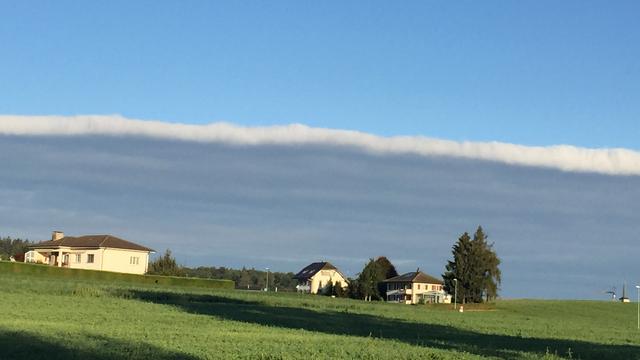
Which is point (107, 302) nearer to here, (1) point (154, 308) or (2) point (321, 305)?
(1) point (154, 308)

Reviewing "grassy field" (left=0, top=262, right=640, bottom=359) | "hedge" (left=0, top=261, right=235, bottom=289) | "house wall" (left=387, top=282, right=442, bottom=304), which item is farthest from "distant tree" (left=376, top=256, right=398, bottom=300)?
"grassy field" (left=0, top=262, right=640, bottom=359)

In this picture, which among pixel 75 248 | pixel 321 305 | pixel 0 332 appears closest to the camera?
pixel 0 332

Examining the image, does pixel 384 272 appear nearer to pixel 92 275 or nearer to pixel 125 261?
pixel 125 261

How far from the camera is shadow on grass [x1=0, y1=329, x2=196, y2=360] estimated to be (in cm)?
3172

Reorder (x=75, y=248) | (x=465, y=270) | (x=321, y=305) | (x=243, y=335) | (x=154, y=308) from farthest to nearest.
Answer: (x=75, y=248)
(x=465, y=270)
(x=321, y=305)
(x=154, y=308)
(x=243, y=335)

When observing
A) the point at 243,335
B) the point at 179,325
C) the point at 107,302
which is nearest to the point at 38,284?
the point at 107,302

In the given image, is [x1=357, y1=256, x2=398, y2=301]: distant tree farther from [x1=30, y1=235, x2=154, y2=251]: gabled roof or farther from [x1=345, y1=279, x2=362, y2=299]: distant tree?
[x1=30, y1=235, x2=154, y2=251]: gabled roof

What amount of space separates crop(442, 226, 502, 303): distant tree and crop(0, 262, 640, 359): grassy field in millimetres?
56202

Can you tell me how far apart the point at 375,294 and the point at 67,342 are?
134 metres

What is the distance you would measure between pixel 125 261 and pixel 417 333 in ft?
342

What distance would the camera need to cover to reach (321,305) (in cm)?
9875

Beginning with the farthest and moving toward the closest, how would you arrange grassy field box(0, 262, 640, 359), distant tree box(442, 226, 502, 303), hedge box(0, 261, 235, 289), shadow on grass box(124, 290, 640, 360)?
distant tree box(442, 226, 502, 303) < hedge box(0, 261, 235, 289) < shadow on grass box(124, 290, 640, 360) < grassy field box(0, 262, 640, 359)

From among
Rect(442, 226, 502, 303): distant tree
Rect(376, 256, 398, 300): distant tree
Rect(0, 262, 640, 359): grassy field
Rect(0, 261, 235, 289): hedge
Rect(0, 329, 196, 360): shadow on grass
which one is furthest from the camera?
Rect(376, 256, 398, 300): distant tree

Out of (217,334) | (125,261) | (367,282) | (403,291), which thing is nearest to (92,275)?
(125,261)
